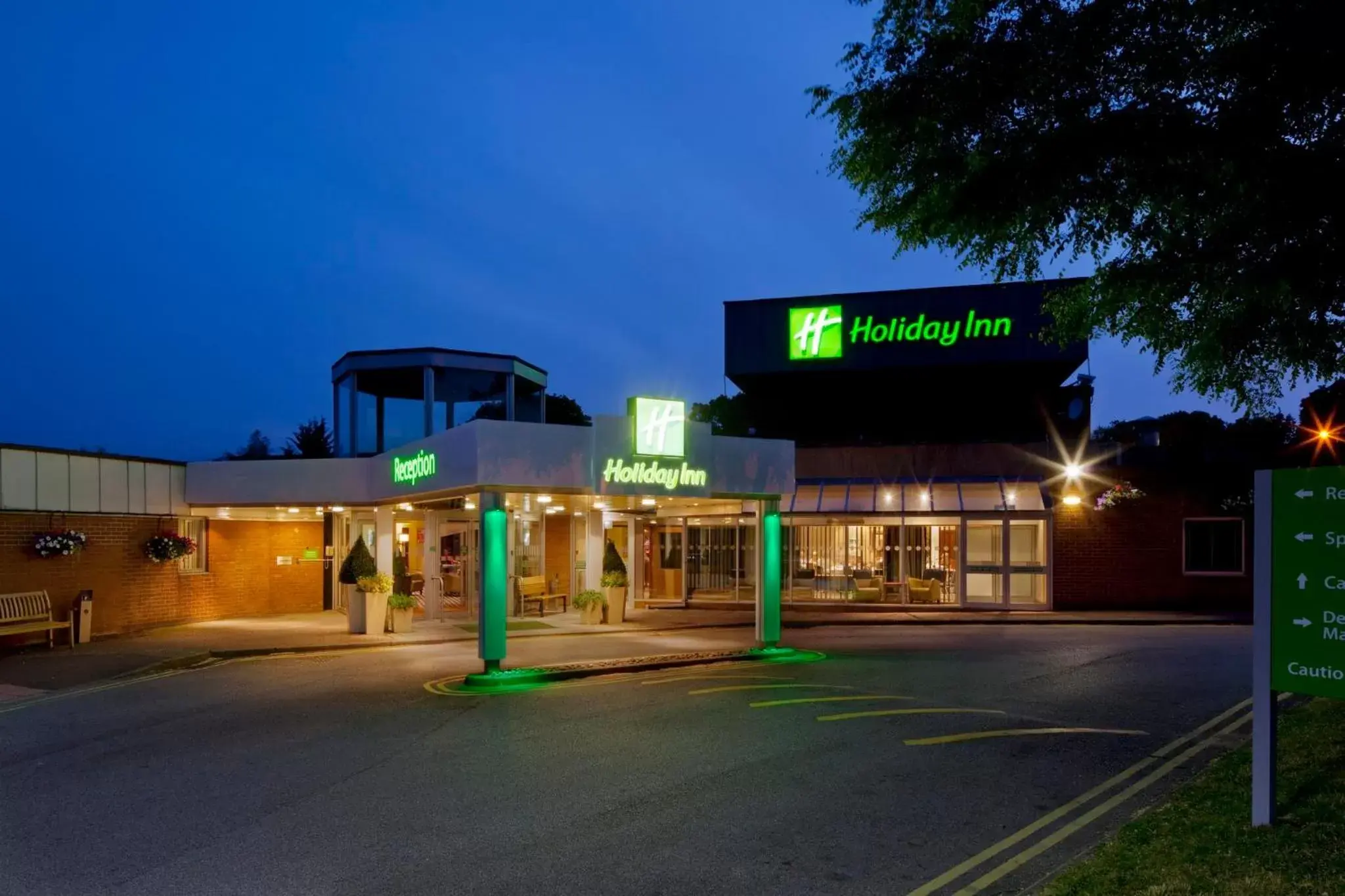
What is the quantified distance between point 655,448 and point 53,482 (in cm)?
1141

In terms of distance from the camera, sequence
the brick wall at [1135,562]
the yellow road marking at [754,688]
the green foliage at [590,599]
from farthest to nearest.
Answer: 1. the brick wall at [1135,562]
2. the green foliage at [590,599]
3. the yellow road marking at [754,688]

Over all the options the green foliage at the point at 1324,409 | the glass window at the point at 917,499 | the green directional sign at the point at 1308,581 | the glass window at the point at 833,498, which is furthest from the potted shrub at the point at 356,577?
the green foliage at the point at 1324,409

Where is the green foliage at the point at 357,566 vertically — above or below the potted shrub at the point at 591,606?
above

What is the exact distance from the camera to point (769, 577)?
16656 millimetres

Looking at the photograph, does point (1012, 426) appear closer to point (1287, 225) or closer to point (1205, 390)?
point (1205, 390)

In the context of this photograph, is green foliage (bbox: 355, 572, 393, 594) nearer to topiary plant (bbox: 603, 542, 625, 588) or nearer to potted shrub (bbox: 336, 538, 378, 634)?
potted shrub (bbox: 336, 538, 378, 634)

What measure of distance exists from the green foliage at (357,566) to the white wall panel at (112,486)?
463 cm

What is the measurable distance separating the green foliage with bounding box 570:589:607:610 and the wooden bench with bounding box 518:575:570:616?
1839mm

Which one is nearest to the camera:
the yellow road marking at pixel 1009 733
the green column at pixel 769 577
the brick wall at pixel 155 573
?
the yellow road marking at pixel 1009 733

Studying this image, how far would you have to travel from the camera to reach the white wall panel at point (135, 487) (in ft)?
63.4

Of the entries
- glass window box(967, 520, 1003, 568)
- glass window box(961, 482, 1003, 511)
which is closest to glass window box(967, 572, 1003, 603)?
glass window box(967, 520, 1003, 568)

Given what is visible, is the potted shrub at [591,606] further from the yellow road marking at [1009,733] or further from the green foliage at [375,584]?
the yellow road marking at [1009,733]

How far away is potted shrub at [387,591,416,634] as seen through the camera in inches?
742

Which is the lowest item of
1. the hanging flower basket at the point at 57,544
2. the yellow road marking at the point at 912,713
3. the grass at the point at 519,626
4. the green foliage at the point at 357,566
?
the grass at the point at 519,626
